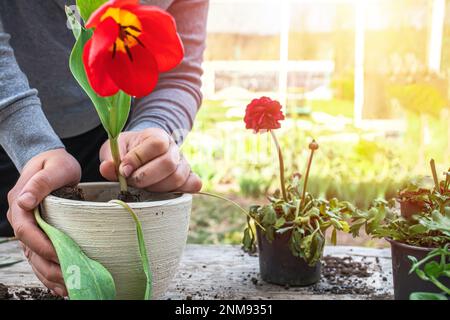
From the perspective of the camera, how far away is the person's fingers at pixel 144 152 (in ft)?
2.60

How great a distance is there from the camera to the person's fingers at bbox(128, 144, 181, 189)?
80cm

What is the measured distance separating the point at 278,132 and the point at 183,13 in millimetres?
2062

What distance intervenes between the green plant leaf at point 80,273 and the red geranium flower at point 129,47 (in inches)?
7.3

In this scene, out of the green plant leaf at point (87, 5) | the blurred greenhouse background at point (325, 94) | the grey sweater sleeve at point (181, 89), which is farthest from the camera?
the blurred greenhouse background at point (325, 94)

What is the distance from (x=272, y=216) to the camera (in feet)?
3.11

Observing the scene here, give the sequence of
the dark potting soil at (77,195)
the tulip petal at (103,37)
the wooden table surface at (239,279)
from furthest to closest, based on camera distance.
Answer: the wooden table surface at (239,279)
the dark potting soil at (77,195)
the tulip petal at (103,37)

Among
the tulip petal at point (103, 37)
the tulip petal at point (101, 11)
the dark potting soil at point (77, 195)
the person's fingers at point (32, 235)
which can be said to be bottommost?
the person's fingers at point (32, 235)

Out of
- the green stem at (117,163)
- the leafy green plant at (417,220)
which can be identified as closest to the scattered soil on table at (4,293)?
the green stem at (117,163)

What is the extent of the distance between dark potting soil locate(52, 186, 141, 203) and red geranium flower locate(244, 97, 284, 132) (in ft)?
0.91

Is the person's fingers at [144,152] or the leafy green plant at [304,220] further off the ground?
the person's fingers at [144,152]

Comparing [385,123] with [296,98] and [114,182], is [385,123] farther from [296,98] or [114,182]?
[114,182]

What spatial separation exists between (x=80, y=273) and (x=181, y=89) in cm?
61

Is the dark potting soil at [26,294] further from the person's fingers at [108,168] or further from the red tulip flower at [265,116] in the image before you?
the red tulip flower at [265,116]

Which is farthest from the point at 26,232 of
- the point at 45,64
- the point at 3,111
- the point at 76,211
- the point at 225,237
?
the point at 225,237
